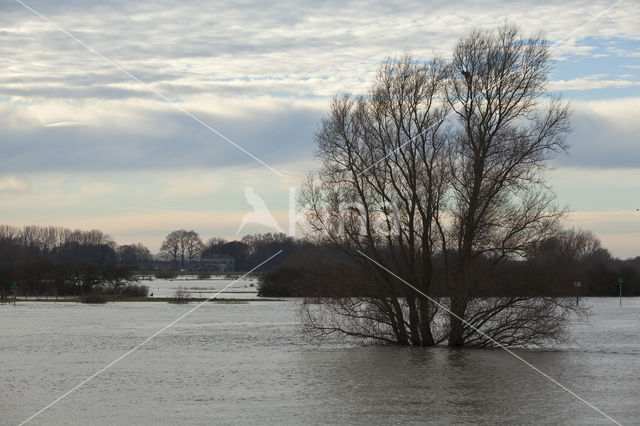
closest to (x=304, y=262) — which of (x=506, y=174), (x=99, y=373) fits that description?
(x=506, y=174)

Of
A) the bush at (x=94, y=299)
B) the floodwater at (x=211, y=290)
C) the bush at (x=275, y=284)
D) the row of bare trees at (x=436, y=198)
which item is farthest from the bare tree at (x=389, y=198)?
the floodwater at (x=211, y=290)

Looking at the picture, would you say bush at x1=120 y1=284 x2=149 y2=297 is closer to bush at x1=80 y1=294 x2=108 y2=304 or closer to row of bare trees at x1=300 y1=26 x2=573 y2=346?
bush at x1=80 y1=294 x2=108 y2=304

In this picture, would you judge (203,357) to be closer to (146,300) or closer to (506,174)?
(506,174)

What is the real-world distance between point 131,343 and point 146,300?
5580cm

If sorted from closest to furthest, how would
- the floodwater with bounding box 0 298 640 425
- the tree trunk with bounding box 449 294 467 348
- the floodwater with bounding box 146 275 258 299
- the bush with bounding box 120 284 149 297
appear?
the floodwater with bounding box 0 298 640 425 → the tree trunk with bounding box 449 294 467 348 → the bush with bounding box 120 284 149 297 → the floodwater with bounding box 146 275 258 299

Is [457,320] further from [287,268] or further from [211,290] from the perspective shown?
[211,290]

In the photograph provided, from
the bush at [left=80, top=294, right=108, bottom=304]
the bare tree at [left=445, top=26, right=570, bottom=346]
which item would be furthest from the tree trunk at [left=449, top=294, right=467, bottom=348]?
the bush at [left=80, top=294, right=108, bottom=304]

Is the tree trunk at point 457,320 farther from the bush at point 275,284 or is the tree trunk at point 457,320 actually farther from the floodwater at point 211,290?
the floodwater at point 211,290

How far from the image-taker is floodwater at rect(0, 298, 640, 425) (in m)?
17.8

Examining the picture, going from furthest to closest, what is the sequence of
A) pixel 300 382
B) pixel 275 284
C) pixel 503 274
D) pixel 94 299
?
pixel 275 284 < pixel 94 299 < pixel 503 274 < pixel 300 382

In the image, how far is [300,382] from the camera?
23297mm

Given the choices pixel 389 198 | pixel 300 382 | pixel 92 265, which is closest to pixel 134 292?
pixel 92 265

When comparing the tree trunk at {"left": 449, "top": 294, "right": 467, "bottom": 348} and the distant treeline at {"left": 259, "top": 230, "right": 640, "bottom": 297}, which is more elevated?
the distant treeline at {"left": 259, "top": 230, "right": 640, "bottom": 297}

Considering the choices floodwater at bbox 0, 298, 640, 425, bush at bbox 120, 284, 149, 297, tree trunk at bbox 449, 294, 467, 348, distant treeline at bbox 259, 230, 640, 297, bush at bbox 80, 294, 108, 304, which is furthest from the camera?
bush at bbox 120, 284, 149, 297
